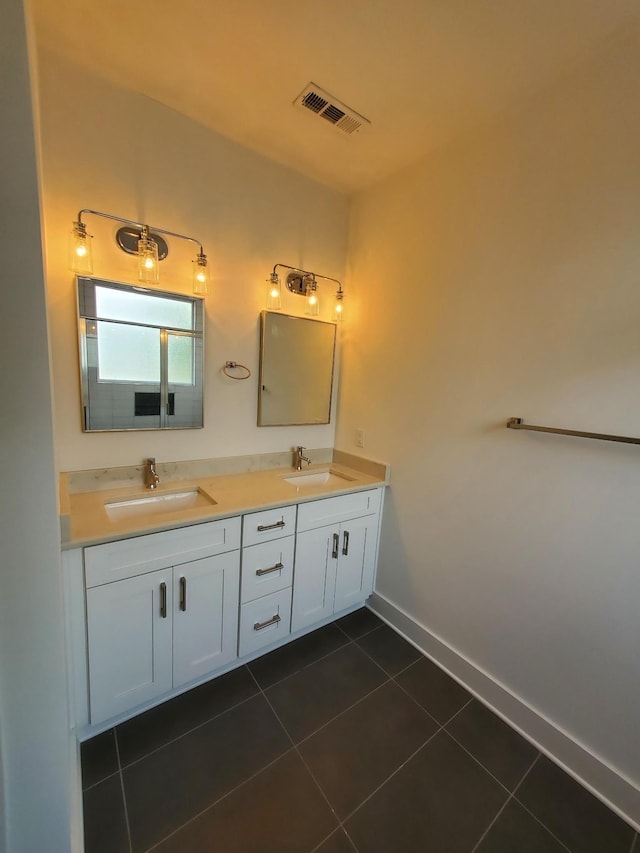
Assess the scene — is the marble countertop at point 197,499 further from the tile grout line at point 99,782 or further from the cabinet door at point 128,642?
the tile grout line at point 99,782

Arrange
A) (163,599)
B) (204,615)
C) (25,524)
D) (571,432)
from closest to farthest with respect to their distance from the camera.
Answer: (25,524)
(571,432)
(163,599)
(204,615)

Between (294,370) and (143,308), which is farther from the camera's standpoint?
(294,370)

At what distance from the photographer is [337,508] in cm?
186

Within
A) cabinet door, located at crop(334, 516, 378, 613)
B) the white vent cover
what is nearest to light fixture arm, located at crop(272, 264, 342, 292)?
the white vent cover

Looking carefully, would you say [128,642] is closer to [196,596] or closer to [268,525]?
[196,596]

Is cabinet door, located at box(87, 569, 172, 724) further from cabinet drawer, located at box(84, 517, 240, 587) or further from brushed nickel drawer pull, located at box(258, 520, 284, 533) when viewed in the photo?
brushed nickel drawer pull, located at box(258, 520, 284, 533)

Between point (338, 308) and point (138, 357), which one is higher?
point (338, 308)

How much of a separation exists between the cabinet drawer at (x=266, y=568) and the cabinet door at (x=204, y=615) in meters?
0.05

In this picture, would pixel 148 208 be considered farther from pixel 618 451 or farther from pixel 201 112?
pixel 618 451

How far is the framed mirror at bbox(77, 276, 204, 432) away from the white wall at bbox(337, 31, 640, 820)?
3.72 ft

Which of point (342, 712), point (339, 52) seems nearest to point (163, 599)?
point (342, 712)

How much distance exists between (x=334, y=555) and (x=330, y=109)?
86.8 inches

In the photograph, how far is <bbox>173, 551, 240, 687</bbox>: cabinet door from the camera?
55.6 inches

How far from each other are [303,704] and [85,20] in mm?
2845
